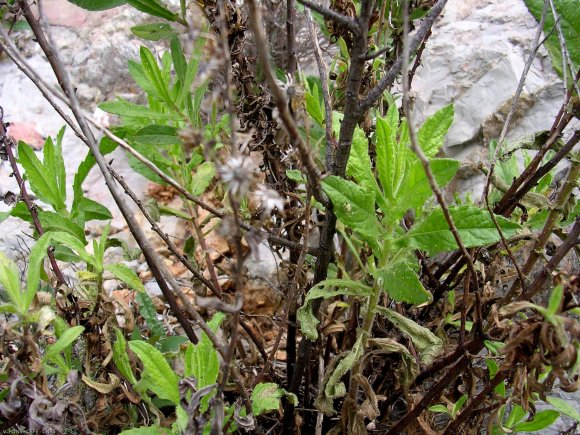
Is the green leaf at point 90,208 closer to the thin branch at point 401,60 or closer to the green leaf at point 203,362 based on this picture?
the green leaf at point 203,362

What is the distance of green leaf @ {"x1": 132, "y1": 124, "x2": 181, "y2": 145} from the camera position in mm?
983

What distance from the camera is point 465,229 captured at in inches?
31.3

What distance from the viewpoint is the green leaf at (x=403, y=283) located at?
783 millimetres

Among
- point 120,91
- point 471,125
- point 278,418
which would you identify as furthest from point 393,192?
point 120,91

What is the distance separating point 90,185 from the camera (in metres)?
2.38

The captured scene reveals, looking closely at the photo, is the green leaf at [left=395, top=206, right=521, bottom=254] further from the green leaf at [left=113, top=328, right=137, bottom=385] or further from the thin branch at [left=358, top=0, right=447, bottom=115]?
the green leaf at [left=113, top=328, right=137, bottom=385]

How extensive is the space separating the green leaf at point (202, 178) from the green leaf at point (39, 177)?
0.27 meters

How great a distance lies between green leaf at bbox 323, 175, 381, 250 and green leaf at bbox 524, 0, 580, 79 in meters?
0.40

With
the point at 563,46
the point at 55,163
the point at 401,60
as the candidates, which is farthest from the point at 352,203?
the point at 55,163

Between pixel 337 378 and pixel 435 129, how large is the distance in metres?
0.44

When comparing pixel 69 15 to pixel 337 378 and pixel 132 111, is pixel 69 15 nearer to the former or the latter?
pixel 132 111

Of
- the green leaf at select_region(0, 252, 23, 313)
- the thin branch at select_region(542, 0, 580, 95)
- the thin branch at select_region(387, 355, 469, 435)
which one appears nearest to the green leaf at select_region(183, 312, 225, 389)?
the green leaf at select_region(0, 252, 23, 313)

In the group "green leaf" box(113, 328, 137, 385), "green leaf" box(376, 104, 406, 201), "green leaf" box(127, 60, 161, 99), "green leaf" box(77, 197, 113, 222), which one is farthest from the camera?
"green leaf" box(77, 197, 113, 222)

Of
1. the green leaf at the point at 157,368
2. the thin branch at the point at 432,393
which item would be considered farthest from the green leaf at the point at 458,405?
the green leaf at the point at 157,368
